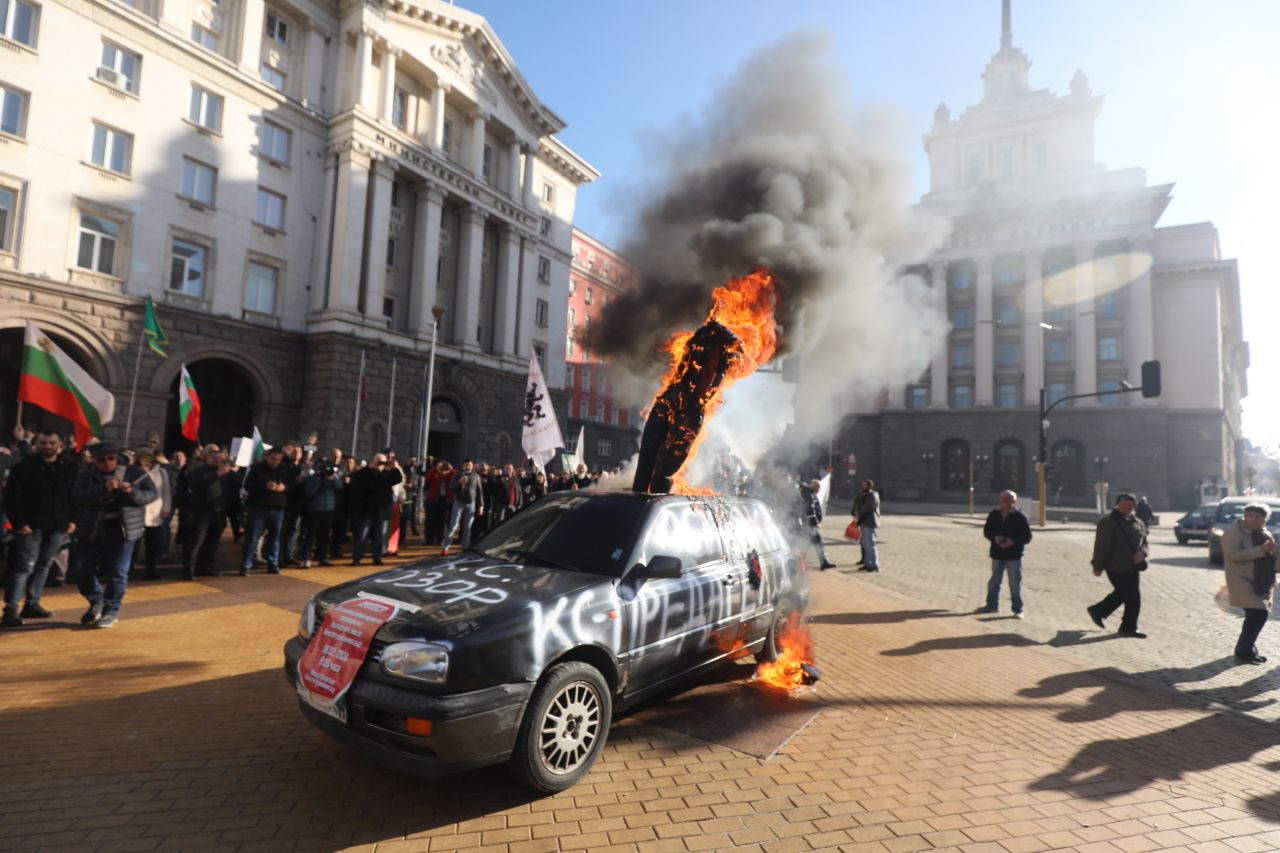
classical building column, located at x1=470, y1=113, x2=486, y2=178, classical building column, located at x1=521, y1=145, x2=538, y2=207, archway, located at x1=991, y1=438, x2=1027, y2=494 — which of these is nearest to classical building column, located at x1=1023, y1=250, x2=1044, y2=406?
archway, located at x1=991, y1=438, x2=1027, y2=494

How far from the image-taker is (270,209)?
23.8m

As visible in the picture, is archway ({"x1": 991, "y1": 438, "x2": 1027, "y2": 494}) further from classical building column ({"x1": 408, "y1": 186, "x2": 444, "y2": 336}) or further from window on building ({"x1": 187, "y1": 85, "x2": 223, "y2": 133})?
window on building ({"x1": 187, "y1": 85, "x2": 223, "y2": 133})

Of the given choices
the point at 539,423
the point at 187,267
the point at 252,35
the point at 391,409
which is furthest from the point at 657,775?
the point at 252,35

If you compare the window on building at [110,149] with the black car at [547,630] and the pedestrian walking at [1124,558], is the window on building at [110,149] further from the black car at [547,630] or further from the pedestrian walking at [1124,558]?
the pedestrian walking at [1124,558]

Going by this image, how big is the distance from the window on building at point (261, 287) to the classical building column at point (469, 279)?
7.76 metres

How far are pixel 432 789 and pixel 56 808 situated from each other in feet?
5.98

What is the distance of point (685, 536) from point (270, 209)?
25.4 metres

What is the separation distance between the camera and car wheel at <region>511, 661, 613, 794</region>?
3.37 meters

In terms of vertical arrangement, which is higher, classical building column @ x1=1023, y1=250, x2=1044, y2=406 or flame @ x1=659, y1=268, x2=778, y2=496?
classical building column @ x1=1023, y1=250, x2=1044, y2=406

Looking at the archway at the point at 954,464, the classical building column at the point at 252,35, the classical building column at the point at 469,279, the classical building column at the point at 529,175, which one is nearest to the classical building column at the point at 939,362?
the archway at the point at 954,464

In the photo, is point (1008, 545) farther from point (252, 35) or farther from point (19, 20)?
point (252, 35)

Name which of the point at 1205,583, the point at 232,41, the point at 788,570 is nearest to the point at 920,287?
the point at 1205,583

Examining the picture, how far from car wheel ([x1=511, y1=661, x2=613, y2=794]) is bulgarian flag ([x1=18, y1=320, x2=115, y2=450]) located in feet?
28.8

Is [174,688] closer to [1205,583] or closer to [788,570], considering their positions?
[788,570]
